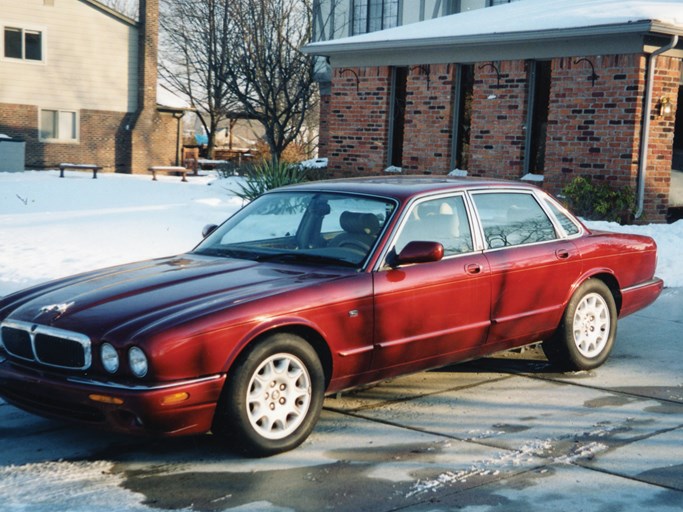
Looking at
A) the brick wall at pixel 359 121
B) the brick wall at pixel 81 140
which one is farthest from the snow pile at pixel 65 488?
the brick wall at pixel 81 140

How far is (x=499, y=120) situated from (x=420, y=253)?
1204 centimetres

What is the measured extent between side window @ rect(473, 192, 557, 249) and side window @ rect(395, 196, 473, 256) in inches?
7.5

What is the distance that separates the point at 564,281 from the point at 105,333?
3.58 metres

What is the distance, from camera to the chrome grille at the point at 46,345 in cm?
506

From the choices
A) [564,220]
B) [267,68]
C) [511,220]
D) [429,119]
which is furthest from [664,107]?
[267,68]

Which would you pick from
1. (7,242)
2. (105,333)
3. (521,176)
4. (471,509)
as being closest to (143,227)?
(7,242)

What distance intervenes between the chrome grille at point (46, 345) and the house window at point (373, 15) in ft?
84.8

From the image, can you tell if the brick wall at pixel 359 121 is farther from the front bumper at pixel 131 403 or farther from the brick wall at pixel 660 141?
the front bumper at pixel 131 403

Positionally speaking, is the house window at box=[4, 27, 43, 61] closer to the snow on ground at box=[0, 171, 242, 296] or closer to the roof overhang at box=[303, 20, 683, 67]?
the snow on ground at box=[0, 171, 242, 296]

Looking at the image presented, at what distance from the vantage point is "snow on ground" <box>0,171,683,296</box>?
11758 mm

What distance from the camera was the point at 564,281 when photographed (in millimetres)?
7070

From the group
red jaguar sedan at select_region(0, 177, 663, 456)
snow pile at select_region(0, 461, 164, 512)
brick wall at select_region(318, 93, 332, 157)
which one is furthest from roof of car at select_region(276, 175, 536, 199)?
brick wall at select_region(318, 93, 332, 157)

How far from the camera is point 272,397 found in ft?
17.2

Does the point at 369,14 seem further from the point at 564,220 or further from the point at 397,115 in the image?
the point at 564,220
